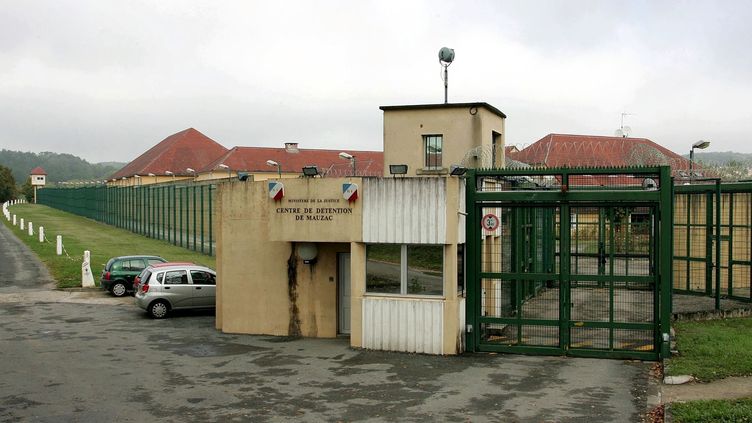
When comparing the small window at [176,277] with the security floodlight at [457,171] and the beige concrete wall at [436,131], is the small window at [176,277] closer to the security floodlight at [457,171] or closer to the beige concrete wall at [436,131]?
the security floodlight at [457,171]

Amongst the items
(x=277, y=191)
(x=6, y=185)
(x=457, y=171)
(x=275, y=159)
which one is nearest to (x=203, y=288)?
(x=277, y=191)

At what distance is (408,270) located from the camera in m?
14.2

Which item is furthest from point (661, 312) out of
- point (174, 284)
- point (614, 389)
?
point (174, 284)

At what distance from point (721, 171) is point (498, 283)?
6.38 metres

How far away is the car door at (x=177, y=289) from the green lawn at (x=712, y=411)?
12779 millimetres

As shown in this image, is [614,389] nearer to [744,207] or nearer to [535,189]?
[535,189]

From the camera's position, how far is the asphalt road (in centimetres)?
1007

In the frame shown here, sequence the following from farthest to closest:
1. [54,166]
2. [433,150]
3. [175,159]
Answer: [54,166]
[175,159]
[433,150]

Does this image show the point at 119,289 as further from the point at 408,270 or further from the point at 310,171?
the point at 408,270

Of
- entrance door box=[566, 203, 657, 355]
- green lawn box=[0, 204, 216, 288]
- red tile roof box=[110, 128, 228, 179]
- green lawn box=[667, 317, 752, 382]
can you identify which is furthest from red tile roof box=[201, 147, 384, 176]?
green lawn box=[667, 317, 752, 382]

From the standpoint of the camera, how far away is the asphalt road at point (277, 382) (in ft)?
33.0

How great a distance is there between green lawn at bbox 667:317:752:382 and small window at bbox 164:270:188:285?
467 inches

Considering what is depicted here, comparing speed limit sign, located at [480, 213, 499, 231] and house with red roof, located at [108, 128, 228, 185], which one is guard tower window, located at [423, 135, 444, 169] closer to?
speed limit sign, located at [480, 213, 499, 231]

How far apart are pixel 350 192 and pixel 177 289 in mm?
6900
